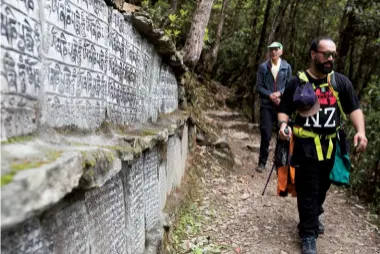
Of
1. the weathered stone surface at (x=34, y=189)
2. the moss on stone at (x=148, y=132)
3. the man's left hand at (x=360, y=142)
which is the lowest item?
the man's left hand at (x=360, y=142)

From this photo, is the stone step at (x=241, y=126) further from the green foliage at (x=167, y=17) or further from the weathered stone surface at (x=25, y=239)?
the weathered stone surface at (x=25, y=239)

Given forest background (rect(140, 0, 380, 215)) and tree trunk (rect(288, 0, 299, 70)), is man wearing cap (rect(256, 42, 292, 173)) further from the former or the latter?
tree trunk (rect(288, 0, 299, 70))

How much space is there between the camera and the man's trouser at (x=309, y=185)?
3799 mm

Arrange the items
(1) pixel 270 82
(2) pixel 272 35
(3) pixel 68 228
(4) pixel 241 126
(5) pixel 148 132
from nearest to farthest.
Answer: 1. (3) pixel 68 228
2. (5) pixel 148 132
3. (1) pixel 270 82
4. (4) pixel 241 126
5. (2) pixel 272 35

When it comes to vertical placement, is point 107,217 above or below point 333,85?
below

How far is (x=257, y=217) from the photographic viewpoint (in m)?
5.05

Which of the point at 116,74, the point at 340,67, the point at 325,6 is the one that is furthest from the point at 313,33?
the point at 116,74

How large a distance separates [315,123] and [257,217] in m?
1.87

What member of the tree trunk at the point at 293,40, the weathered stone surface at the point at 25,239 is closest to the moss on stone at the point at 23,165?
the weathered stone surface at the point at 25,239

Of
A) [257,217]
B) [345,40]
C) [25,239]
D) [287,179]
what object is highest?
[345,40]

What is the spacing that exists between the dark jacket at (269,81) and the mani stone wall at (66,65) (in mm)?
3395

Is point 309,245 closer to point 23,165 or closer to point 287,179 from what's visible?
point 287,179

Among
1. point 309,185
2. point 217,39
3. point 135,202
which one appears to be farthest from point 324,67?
point 217,39

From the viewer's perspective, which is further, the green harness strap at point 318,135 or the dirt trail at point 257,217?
the dirt trail at point 257,217
